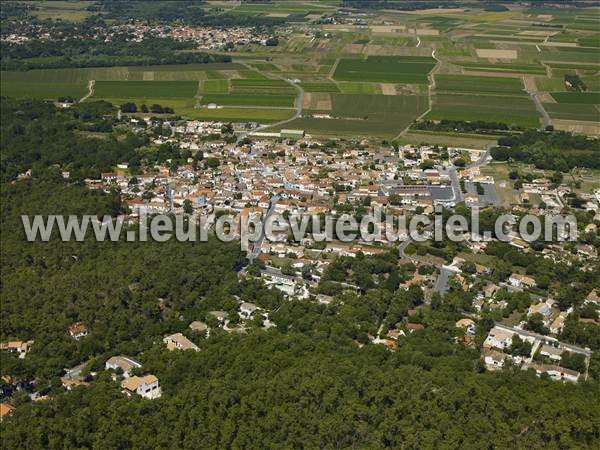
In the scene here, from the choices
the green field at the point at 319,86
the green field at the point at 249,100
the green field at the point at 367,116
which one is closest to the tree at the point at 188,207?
the green field at the point at 367,116

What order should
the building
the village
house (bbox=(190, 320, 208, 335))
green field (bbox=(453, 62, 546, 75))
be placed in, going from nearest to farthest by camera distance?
the village
house (bbox=(190, 320, 208, 335))
the building
green field (bbox=(453, 62, 546, 75))

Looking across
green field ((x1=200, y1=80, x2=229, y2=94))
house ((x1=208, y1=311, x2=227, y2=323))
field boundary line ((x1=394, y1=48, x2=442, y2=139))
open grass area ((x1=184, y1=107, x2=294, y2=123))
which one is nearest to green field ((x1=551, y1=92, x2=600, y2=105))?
field boundary line ((x1=394, y1=48, x2=442, y2=139))

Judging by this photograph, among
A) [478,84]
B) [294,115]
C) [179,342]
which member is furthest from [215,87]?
[179,342]

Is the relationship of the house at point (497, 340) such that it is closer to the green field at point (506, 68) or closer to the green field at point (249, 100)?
the green field at point (249, 100)

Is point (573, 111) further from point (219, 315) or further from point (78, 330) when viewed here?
point (78, 330)

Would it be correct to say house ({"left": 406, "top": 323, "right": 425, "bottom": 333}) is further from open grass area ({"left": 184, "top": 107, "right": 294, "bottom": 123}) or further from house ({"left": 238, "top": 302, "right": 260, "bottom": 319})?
open grass area ({"left": 184, "top": 107, "right": 294, "bottom": 123})
